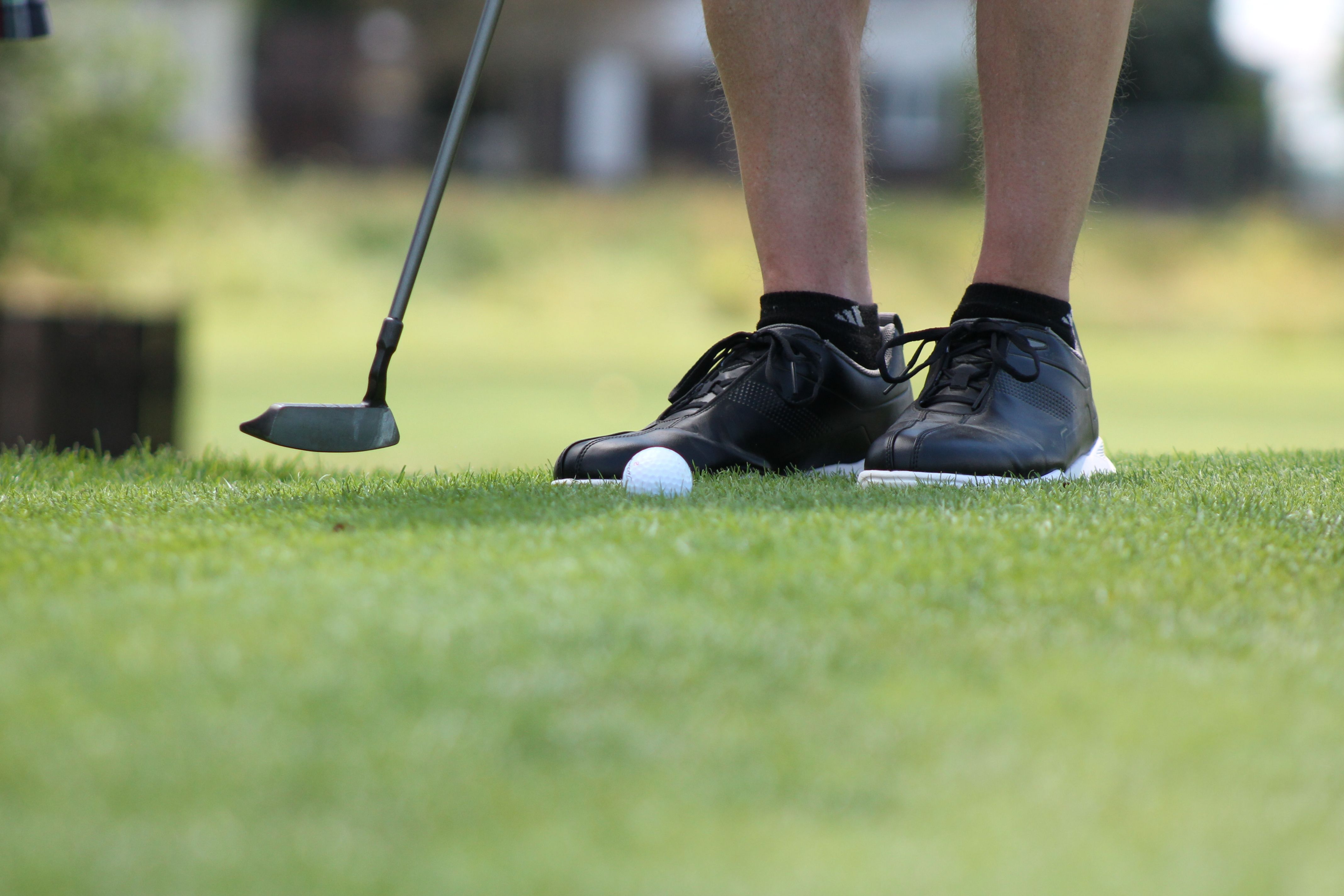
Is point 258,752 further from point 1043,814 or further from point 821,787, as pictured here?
point 1043,814

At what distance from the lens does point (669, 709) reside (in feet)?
2.56

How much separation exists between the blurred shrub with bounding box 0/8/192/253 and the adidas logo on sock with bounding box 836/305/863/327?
8221 mm

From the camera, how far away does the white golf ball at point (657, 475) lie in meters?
1.56

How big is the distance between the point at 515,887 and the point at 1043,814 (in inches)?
11.0

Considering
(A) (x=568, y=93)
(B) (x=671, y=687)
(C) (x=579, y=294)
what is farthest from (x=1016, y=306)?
(A) (x=568, y=93)

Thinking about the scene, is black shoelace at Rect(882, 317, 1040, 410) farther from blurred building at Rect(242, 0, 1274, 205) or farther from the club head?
blurred building at Rect(242, 0, 1274, 205)

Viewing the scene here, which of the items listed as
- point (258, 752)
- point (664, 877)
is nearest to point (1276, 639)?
point (664, 877)

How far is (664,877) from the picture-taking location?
0.59 meters

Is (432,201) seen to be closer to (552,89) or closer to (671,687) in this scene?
(671,687)

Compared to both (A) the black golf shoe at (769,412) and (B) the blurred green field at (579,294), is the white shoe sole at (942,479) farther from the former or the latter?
(B) the blurred green field at (579,294)

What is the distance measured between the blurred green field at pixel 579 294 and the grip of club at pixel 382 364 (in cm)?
477

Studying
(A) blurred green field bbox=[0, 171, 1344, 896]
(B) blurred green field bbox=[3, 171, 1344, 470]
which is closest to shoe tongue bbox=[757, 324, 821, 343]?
(A) blurred green field bbox=[0, 171, 1344, 896]

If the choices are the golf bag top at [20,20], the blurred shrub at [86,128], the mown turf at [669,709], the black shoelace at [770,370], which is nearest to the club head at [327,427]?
the mown turf at [669,709]

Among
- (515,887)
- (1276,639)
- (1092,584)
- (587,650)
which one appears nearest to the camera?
(515,887)
